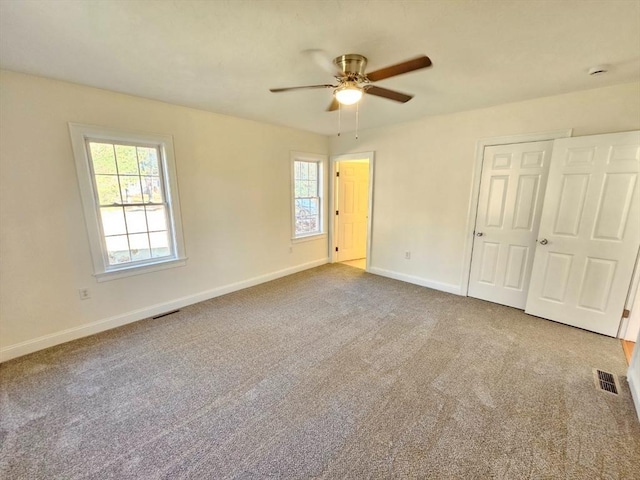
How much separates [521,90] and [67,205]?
4567mm

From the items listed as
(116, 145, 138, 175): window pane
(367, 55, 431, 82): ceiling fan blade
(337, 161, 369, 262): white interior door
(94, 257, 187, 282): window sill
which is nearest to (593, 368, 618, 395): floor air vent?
(367, 55, 431, 82): ceiling fan blade

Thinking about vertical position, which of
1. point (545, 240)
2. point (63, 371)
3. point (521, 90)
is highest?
point (521, 90)

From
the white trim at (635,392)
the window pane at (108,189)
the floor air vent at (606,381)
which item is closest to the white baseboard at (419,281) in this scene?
the floor air vent at (606,381)

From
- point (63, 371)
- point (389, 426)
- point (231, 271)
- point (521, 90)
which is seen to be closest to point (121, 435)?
point (63, 371)

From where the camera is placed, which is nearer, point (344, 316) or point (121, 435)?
point (121, 435)

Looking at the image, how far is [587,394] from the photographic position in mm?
1943

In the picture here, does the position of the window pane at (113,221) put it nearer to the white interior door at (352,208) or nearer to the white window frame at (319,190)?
the white window frame at (319,190)

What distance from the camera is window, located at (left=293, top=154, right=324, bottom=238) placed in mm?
4684

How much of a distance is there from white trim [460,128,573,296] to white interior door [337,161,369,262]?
189 centimetres

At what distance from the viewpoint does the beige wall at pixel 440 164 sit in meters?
2.63

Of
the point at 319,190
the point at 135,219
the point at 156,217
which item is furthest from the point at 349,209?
the point at 135,219

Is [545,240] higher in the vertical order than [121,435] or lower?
higher

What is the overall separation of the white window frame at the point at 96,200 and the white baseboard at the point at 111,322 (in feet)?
1.54

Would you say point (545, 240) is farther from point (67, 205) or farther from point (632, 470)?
point (67, 205)
